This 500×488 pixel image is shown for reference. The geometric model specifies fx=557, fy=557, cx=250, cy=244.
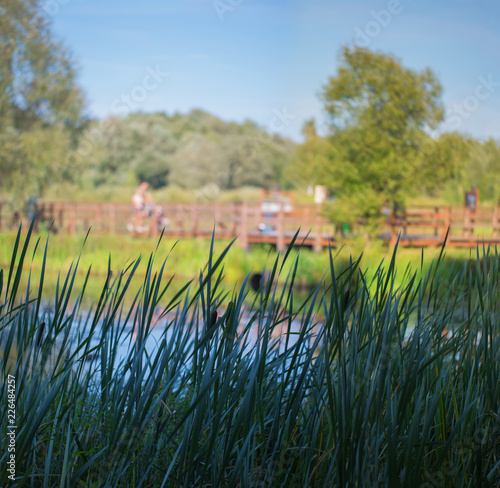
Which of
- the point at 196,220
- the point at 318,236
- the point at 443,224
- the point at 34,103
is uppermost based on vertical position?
the point at 34,103

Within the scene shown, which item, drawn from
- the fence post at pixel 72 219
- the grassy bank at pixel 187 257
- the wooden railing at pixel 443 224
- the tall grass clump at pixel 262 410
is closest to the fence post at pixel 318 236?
the grassy bank at pixel 187 257

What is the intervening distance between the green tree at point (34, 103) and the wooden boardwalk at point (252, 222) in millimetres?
962

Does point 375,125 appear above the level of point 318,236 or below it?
above

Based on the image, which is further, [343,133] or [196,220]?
[196,220]

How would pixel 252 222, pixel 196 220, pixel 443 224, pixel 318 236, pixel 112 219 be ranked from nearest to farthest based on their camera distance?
pixel 318 236
pixel 443 224
pixel 252 222
pixel 196 220
pixel 112 219

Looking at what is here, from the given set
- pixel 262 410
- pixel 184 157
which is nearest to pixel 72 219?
pixel 262 410

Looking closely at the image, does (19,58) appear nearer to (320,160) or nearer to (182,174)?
(320,160)

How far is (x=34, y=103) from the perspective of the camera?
13.8 metres

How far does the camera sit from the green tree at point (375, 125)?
9953 mm

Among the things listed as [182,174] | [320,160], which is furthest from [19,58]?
[182,174]

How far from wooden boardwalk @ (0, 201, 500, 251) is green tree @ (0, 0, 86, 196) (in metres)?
0.96

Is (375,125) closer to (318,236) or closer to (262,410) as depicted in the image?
(318,236)

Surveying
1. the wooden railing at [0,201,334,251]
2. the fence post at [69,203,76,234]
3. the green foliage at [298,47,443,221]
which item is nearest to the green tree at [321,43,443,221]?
the green foliage at [298,47,443,221]

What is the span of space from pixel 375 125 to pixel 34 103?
8.55 metres
